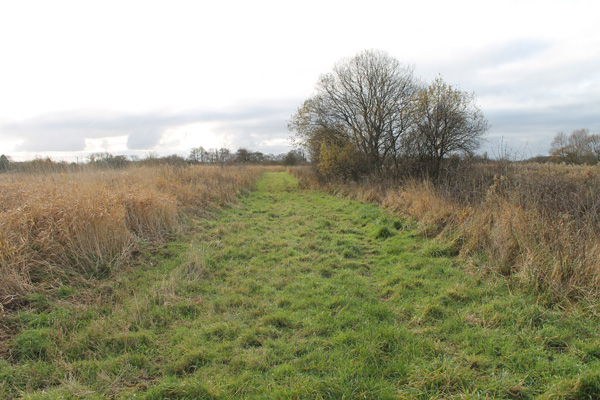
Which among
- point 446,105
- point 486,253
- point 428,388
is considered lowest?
point 428,388

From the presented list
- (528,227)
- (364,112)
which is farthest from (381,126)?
(528,227)

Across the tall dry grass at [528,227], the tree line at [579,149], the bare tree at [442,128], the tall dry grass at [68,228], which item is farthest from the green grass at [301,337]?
the tree line at [579,149]

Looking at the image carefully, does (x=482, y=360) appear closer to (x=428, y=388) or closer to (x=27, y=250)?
(x=428, y=388)

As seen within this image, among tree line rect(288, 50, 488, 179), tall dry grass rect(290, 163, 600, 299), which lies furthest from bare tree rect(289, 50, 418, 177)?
tall dry grass rect(290, 163, 600, 299)

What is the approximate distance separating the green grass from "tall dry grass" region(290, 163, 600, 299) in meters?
0.38

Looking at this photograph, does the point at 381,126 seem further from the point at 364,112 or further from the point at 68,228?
the point at 68,228

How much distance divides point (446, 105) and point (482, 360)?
14.3 meters

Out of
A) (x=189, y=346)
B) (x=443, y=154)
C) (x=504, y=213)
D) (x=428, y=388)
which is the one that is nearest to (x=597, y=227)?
(x=504, y=213)

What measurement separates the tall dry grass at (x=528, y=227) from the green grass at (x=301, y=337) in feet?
1.26

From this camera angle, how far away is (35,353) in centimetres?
318

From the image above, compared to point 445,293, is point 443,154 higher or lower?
higher

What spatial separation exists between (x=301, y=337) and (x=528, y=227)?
4196 millimetres

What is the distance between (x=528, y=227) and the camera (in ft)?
16.0

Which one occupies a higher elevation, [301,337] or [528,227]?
[528,227]
